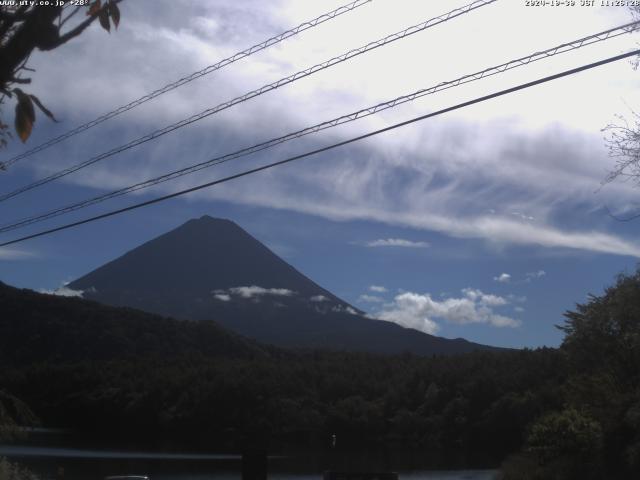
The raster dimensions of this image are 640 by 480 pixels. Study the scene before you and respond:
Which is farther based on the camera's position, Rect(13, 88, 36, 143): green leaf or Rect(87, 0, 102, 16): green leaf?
Rect(87, 0, 102, 16): green leaf

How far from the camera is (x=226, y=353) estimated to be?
9800cm

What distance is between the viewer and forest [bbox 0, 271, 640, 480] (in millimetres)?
65062

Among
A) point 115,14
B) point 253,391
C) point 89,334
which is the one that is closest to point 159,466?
point 253,391

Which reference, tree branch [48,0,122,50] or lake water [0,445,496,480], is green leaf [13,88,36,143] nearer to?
tree branch [48,0,122,50]

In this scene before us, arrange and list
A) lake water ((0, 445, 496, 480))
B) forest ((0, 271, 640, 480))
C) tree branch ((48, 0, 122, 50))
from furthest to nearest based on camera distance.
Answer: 1. forest ((0, 271, 640, 480))
2. lake water ((0, 445, 496, 480))
3. tree branch ((48, 0, 122, 50))

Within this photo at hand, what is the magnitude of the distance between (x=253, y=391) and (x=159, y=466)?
29886 mm

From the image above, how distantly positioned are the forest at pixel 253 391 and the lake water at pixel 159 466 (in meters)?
6.62

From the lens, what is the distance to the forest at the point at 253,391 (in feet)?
213

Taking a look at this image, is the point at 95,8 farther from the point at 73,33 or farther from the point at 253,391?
the point at 253,391

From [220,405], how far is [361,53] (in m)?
67.5

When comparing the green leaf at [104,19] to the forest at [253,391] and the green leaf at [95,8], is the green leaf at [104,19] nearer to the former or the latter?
the green leaf at [95,8]

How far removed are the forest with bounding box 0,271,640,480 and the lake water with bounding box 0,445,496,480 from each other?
662 cm

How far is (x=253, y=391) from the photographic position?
75.5m

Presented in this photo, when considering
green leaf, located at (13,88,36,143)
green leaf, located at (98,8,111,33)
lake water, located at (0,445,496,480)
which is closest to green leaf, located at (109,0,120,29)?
green leaf, located at (98,8,111,33)
